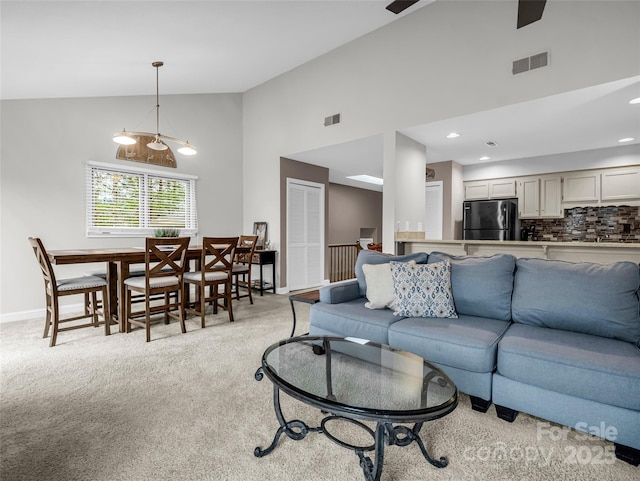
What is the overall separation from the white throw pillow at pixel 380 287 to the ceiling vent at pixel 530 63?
95.9 inches

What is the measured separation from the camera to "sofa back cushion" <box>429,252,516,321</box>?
2.37 meters

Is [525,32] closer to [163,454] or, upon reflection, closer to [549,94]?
[549,94]

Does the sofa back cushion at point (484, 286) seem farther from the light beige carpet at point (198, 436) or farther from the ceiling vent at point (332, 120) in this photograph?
the ceiling vent at point (332, 120)

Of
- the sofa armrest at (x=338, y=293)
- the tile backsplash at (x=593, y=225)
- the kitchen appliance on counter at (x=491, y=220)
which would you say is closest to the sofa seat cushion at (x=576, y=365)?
the sofa armrest at (x=338, y=293)

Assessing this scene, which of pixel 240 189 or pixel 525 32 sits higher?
pixel 525 32

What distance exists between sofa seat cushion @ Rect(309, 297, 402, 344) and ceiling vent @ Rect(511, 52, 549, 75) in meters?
2.76

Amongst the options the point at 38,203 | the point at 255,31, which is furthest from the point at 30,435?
the point at 255,31

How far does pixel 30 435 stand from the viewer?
5.76 feet

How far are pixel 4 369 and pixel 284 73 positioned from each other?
5154 millimetres

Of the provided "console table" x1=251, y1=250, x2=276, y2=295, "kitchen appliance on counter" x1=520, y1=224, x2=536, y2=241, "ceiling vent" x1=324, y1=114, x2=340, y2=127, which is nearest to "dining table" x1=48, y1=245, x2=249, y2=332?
"console table" x1=251, y1=250, x2=276, y2=295

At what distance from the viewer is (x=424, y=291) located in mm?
2447

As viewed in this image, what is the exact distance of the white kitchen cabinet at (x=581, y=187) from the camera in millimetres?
5367

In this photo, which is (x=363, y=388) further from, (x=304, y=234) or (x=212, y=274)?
(x=304, y=234)

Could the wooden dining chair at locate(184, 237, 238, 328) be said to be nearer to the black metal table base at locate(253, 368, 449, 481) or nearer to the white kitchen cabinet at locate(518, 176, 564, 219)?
the black metal table base at locate(253, 368, 449, 481)
